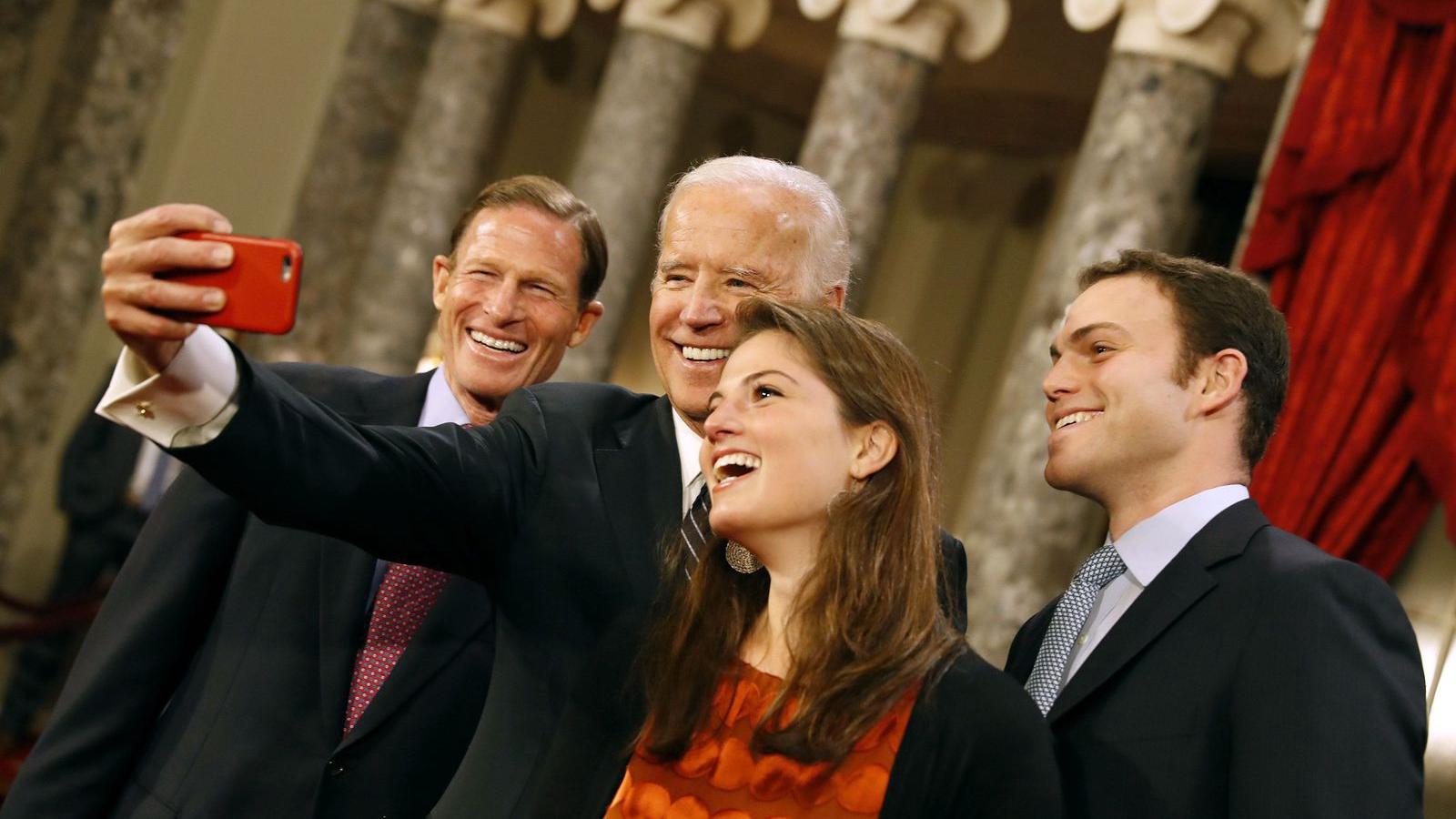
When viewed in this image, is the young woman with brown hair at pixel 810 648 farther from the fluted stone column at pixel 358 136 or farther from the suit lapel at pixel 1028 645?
the fluted stone column at pixel 358 136

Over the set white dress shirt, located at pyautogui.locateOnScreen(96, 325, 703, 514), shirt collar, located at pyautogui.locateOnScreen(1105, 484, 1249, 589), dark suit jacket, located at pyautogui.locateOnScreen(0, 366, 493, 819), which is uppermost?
shirt collar, located at pyautogui.locateOnScreen(1105, 484, 1249, 589)

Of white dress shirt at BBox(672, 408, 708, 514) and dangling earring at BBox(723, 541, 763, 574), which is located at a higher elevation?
white dress shirt at BBox(672, 408, 708, 514)

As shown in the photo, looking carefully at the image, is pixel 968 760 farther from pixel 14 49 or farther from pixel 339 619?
pixel 14 49

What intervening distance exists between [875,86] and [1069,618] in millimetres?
4555

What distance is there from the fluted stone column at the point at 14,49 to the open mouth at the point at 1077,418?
680 centimetres

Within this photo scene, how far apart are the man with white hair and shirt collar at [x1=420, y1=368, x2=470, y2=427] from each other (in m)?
0.51

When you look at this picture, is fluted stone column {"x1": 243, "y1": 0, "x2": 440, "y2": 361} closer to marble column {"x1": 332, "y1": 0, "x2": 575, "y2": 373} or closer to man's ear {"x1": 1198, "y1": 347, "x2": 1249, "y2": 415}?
marble column {"x1": 332, "y1": 0, "x2": 575, "y2": 373}

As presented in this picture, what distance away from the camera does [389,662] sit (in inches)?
94.2

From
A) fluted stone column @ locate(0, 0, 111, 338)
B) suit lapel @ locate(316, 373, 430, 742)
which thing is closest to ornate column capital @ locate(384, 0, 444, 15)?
fluted stone column @ locate(0, 0, 111, 338)

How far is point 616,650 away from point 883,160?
490 centimetres

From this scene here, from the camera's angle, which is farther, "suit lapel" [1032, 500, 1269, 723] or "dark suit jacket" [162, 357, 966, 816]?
"suit lapel" [1032, 500, 1269, 723]

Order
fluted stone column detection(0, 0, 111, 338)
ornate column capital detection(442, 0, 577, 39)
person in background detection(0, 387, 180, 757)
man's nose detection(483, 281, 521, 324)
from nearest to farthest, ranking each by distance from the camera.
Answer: man's nose detection(483, 281, 521, 324) → person in background detection(0, 387, 180, 757) → fluted stone column detection(0, 0, 111, 338) → ornate column capital detection(442, 0, 577, 39)

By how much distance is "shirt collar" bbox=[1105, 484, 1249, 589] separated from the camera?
221cm

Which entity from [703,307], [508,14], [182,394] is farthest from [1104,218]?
[182,394]
